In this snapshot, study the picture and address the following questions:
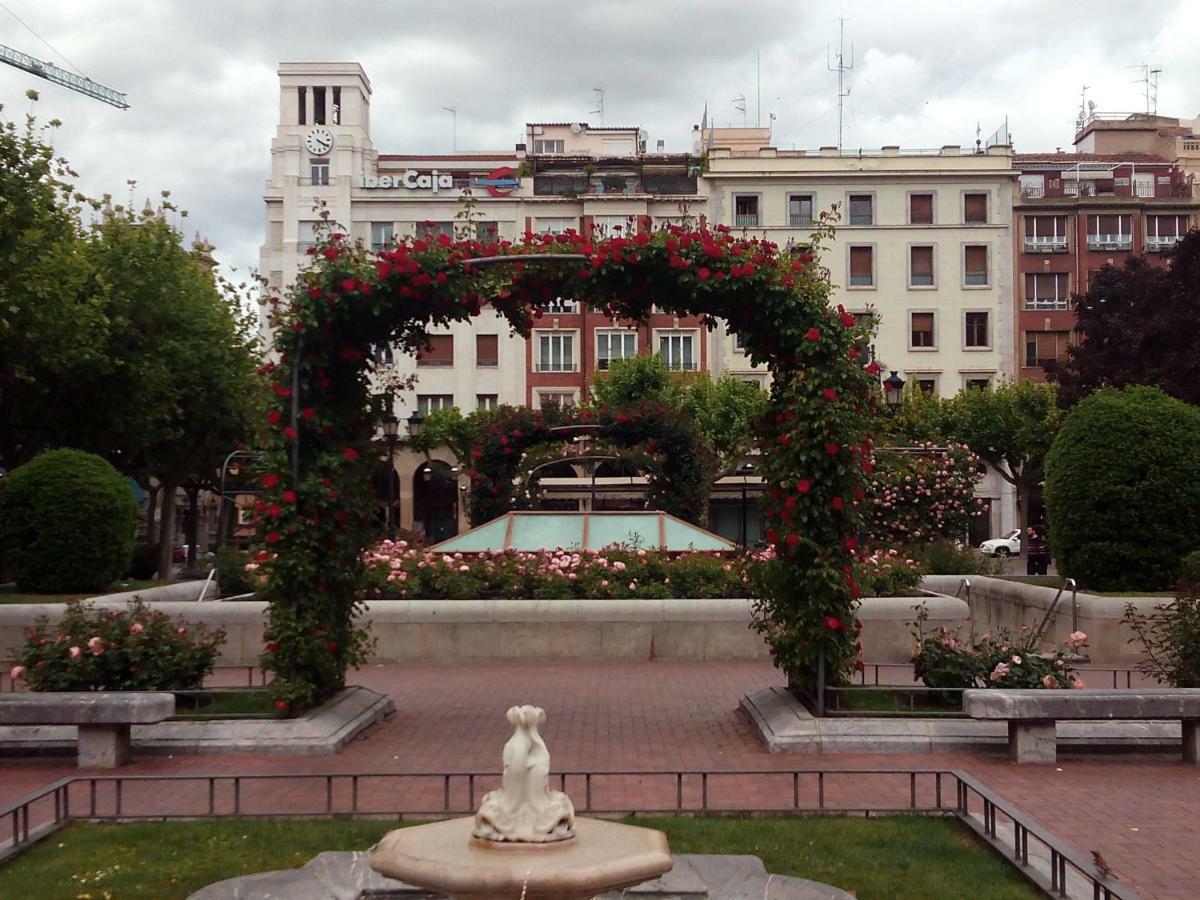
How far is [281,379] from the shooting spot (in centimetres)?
1054

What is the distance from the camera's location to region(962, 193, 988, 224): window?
5322cm

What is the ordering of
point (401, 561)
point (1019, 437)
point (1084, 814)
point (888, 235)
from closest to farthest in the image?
1. point (1084, 814)
2. point (401, 561)
3. point (1019, 437)
4. point (888, 235)

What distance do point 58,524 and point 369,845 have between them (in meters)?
12.6

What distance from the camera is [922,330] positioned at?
173 feet

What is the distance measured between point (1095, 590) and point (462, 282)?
10.5m

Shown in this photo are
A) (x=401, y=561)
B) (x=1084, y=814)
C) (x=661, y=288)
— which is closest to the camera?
(x=1084, y=814)

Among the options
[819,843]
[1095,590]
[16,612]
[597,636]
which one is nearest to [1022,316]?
[1095,590]

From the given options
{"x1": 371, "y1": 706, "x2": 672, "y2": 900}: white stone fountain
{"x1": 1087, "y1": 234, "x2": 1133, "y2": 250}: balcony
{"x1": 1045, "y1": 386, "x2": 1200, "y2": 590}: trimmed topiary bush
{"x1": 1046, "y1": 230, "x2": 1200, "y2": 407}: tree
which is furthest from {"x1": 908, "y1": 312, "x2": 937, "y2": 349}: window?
{"x1": 371, "y1": 706, "x2": 672, "y2": 900}: white stone fountain

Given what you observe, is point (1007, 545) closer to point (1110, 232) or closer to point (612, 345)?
point (1110, 232)

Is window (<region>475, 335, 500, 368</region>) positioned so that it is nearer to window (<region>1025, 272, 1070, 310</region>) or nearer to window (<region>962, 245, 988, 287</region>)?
window (<region>962, 245, 988, 287</region>)

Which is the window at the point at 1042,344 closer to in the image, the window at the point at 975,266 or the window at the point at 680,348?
the window at the point at 975,266

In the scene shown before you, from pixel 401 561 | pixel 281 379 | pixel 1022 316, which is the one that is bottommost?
pixel 401 561

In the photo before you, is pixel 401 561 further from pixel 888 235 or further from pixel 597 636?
pixel 888 235

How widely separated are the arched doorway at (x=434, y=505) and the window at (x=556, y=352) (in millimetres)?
6922
